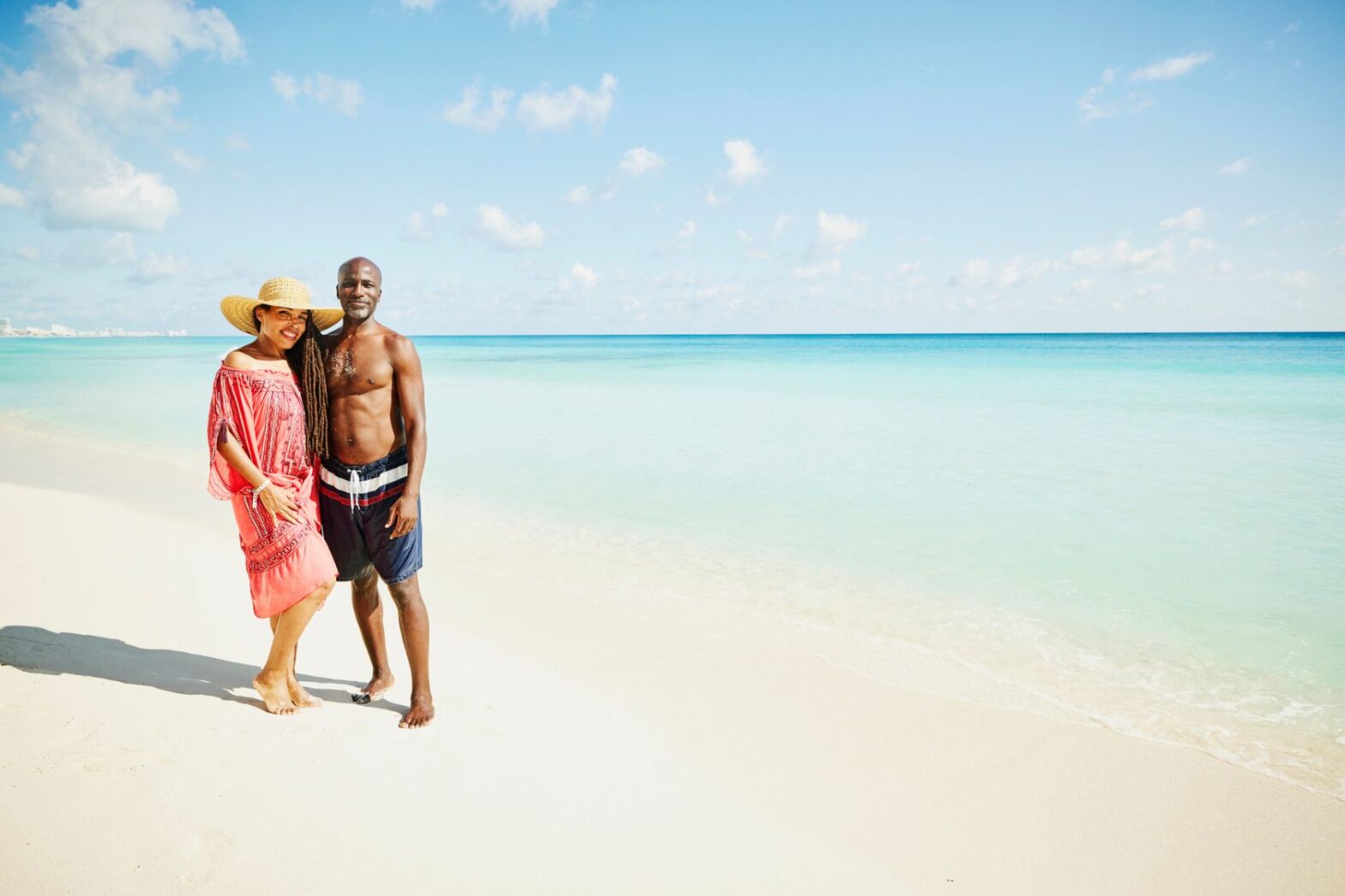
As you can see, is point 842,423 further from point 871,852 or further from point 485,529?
point 871,852

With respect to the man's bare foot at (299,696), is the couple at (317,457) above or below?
above

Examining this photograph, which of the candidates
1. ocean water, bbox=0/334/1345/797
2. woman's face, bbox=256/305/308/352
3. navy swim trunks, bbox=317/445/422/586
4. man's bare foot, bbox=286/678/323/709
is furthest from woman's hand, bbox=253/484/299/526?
ocean water, bbox=0/334/1345/797

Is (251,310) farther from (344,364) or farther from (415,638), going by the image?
(415,638)

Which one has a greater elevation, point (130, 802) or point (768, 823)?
point (130, 802)

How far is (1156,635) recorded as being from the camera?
14.8ft

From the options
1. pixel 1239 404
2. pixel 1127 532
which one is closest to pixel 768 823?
pixel 1127 532

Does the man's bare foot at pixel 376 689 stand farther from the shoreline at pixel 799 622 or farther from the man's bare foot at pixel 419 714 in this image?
the shoreline at pixel 799 622

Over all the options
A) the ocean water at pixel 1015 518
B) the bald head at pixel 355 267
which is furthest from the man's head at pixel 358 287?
the ocean water at pixel 1015 518

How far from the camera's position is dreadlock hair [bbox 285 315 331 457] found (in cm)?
289

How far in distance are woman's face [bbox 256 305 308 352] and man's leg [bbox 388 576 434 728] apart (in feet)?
3.58

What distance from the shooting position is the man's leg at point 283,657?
2916 mm

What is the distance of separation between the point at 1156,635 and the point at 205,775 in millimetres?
5107

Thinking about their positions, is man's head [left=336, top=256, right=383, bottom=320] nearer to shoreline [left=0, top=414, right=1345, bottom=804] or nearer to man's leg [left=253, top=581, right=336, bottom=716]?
man's leg [left=253, top=581, right=336, bottom=716]

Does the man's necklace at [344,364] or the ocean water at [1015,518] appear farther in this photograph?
the ocean water at [1015,518]
